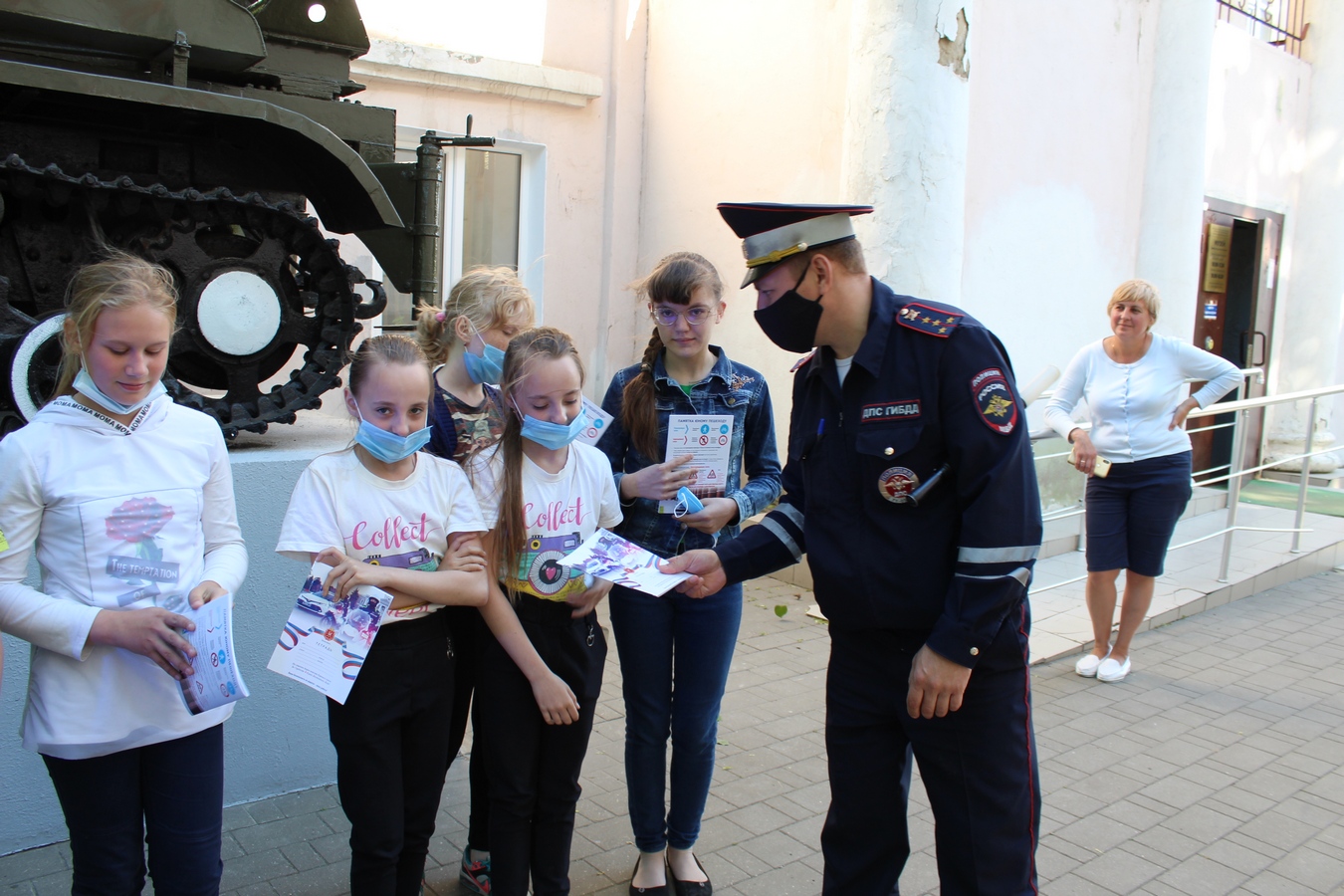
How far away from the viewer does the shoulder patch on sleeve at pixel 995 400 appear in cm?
236

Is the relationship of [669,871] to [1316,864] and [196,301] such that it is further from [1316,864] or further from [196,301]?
[196,301]

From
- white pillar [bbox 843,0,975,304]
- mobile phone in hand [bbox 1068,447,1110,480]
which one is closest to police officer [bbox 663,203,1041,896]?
mobile phone in hand [bbox 1068,447,1110,480]

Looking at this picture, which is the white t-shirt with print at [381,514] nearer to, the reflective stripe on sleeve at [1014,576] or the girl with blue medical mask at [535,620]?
the girl with blue medical mask at [535,620]

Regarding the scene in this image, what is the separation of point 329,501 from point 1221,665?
212 inches

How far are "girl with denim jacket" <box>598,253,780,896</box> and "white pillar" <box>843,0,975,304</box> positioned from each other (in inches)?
141

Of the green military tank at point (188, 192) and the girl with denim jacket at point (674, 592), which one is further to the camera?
the green military tank at point (188, 192)

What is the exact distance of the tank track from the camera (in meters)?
3.87

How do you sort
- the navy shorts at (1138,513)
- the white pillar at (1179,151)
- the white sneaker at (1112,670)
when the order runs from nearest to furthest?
1. the navy shorts at (1138,513)
2. the white sneaker at (1112,670)
3. the white pillar at (1179,151)

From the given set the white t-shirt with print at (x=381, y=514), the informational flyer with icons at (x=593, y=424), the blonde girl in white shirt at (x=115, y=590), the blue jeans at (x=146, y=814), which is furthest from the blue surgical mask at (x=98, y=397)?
the informational flyer with icons at (x=593, y=424)

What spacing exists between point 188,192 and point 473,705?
2.21 metres

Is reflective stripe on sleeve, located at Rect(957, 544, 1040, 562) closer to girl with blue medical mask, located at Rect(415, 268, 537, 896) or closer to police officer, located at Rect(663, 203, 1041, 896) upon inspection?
police officer, located at Rect(663, 203, 1041, 896)

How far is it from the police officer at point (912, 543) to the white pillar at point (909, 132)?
4.19m

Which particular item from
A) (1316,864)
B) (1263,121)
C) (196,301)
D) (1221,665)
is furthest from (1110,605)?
(1263,121)

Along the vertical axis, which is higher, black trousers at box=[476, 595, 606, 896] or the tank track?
the tank track
